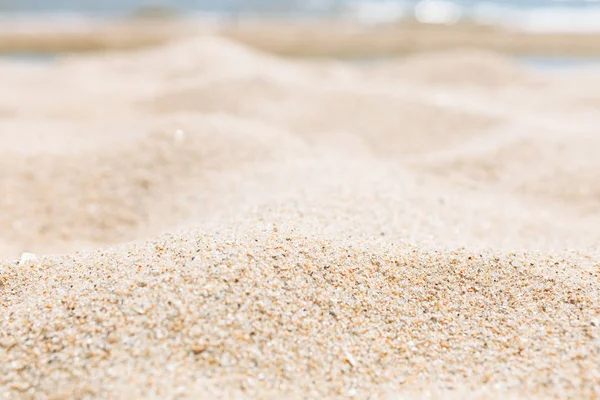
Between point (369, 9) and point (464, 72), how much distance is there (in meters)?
12.2

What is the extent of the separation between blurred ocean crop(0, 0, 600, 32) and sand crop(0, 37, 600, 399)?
1414 centimetres

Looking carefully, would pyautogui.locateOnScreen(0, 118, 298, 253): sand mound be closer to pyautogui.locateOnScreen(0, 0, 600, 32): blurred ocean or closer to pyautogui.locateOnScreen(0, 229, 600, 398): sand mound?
pyautogui.locateOnScreen(0, 229, 600, 398): sand mound

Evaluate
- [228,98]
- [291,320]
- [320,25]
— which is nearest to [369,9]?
[320,25]

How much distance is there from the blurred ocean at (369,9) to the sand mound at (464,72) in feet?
30.2

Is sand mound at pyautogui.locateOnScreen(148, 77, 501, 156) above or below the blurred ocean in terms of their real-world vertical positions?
above

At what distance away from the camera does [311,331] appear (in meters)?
1.75

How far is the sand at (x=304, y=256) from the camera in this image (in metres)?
1.62

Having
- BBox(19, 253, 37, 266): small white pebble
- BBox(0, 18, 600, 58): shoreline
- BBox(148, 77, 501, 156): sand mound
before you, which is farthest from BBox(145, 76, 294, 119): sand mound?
BBox(0, 18, 600, 58): shoreline

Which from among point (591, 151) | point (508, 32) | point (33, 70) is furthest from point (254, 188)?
point (508, 32)

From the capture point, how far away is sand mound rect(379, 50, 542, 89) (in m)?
8.19

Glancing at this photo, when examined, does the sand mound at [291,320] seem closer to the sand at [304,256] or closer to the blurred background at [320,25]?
the sand at [304,256]

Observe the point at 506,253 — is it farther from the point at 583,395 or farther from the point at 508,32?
the point at 508,32

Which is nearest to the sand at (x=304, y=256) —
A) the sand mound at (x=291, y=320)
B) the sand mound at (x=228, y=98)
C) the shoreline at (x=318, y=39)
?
the sand mound at (x=291, y=320)

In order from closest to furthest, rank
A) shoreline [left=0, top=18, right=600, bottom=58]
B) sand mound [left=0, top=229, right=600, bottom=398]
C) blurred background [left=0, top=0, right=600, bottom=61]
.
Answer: sand mound [left=0, top=229, right=600, bottom=398] < shoreline [left=0, top=18, right=600, bottom=58] < blurred background [left=0, top=0, right=600, bottom=61]
